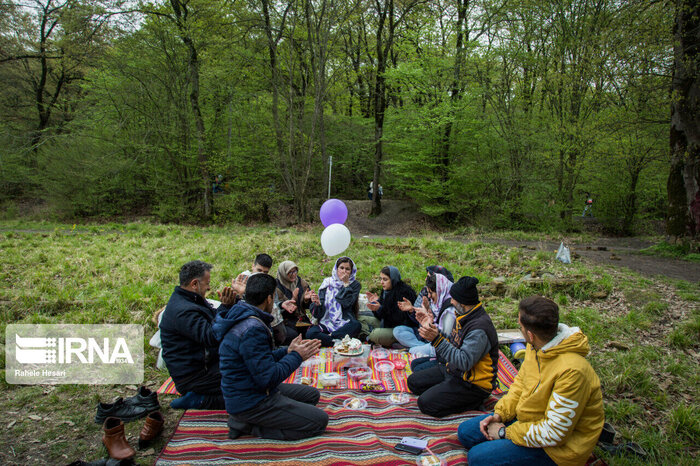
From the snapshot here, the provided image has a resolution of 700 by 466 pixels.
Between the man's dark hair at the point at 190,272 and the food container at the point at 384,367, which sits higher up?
the man's dark hair at the point at 190,272

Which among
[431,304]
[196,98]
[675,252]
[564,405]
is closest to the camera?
[564,405]

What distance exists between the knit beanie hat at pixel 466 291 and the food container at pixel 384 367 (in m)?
1.52

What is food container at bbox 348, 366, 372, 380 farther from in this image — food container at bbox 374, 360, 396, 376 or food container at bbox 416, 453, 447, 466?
food container at bbox 416, 453, 447, 466

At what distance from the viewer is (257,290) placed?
2908mm

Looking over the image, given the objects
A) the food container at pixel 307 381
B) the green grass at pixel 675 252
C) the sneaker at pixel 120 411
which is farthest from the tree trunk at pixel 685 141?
the sneaker at pixel 120 411

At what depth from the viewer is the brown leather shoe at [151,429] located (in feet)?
10.3

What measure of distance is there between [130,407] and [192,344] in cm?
99

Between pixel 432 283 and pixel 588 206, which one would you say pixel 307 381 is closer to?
pixel 432 283

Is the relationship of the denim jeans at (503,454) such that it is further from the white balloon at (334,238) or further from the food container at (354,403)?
the white balloon at (334,238)

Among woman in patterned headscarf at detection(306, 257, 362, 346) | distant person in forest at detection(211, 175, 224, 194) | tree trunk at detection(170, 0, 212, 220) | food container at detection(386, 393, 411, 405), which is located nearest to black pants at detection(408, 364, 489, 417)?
food container at detection(386, 393, 411, 405)

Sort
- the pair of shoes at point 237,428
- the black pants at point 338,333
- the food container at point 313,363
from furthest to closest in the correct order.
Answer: the black pants at point 338,333 < the food container at point 313,363 < the pair of shoes at point 237,428

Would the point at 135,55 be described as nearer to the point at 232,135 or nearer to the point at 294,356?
the point at 232,135

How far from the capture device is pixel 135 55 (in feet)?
49.3

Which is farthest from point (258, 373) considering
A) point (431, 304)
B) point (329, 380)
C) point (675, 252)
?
point (675, 252)
